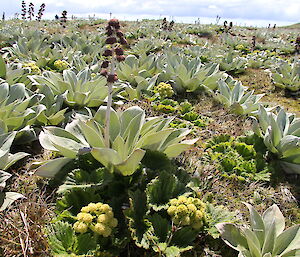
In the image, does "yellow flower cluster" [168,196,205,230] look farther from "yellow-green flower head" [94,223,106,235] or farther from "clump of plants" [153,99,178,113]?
"clump of plants" [153,99,178,113]

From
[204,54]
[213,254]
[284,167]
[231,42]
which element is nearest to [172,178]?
[213,254]

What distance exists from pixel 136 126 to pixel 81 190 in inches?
32.6

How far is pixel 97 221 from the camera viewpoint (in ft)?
6.36

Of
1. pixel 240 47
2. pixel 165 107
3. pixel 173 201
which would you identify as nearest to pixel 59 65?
pixel 165 107

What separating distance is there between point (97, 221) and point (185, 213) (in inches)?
23.6

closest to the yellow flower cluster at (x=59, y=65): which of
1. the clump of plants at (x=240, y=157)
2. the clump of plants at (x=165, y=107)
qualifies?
the clump of plants at (x=165, y=107)

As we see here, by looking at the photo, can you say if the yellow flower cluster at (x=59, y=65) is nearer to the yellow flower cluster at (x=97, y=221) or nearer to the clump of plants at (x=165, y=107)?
the clump of plants at (x=165, y=107)

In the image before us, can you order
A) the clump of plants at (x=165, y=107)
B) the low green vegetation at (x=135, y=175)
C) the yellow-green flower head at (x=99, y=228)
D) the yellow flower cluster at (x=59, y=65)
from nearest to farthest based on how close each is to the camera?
1. the yellow-green flower head at (x=99, y=228)
2. the low green vegetation at (x=135, y=175)
3. the clump of plants at (x=165, y=107)
4. the yellow flower cluster at (x=59, y=65)

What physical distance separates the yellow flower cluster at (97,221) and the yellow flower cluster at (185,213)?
0.41 metres

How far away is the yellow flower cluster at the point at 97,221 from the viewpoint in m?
1.91

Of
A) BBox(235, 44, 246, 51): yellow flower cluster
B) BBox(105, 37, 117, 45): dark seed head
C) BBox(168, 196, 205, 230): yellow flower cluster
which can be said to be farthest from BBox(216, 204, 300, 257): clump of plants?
BBox(235, 44, 246, 51): yellow flower cluster

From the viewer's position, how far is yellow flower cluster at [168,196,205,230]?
2076mm

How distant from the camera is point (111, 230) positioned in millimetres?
1991

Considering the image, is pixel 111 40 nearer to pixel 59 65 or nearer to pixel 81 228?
pixel 81 228
